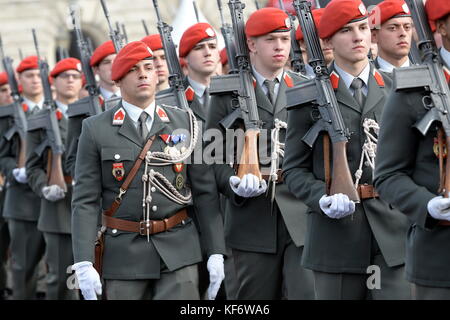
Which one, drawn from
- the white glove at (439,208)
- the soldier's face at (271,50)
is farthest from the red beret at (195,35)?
the white glove at (439,208)

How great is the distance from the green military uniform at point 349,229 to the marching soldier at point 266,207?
77 cm

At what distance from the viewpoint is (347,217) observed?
21.1ft

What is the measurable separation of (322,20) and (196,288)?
1.66 meters

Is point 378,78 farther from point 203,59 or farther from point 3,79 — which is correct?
point 3,79

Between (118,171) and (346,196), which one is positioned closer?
(346,196)

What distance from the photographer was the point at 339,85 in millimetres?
6574

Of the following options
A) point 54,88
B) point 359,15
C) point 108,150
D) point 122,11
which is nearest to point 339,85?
point 359,15

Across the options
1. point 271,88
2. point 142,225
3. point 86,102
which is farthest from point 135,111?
point 86,102

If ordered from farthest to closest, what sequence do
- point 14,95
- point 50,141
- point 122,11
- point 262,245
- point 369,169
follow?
point 122,11 → point 14,95 → point 50,141 → point 262,245 → point 369,169

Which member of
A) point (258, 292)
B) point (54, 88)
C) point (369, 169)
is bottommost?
point (258, 292)

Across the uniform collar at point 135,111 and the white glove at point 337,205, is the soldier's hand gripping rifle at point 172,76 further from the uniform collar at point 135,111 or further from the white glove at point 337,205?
the white glove at point 337,205

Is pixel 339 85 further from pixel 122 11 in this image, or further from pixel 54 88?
pixel 122 11

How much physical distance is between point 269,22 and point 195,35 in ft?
4.75

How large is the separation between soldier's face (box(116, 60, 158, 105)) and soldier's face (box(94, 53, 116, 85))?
3207 millimetres
